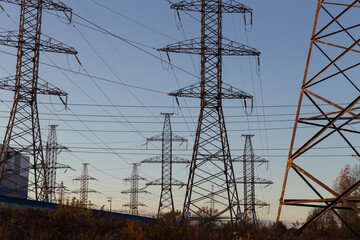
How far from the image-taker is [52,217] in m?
17.3

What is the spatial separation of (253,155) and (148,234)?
56832 millimetres

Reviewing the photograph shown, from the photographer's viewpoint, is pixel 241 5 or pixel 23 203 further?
pixel 241 5

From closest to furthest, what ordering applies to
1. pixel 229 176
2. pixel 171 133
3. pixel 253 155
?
pixel 229 176 → pixel 171 133 → pixel 253 155

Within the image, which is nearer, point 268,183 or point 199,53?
point 199,53

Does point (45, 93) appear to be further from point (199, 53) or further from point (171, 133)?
point (171, 133)

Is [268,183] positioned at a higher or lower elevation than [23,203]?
higher

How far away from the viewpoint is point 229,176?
3384cm

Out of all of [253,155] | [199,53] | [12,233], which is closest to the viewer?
[12,233]

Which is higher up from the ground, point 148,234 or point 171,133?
point 171,133

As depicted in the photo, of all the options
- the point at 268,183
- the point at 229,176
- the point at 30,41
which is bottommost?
the point at 229,176

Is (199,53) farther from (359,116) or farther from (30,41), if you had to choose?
(359,116)

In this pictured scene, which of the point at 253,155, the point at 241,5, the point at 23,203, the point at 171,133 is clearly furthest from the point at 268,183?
the point at 23,203

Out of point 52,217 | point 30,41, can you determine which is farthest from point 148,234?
point 30,41

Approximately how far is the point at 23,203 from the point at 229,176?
502 inches
